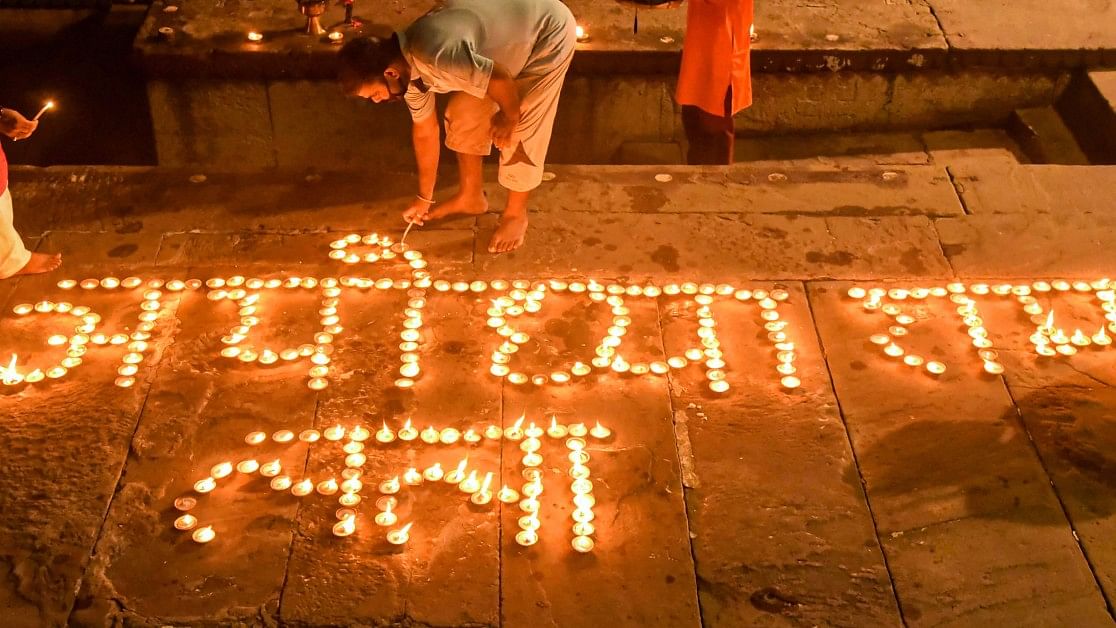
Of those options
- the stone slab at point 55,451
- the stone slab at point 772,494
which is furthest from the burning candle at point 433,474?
the stone slab at point 55,451

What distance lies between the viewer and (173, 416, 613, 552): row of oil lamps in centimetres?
330

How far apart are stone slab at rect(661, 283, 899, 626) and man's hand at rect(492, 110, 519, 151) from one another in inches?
38.7

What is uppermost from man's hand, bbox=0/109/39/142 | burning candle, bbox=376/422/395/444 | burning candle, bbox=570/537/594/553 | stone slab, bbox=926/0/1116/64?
man's hand, bbox=0/109/39/142

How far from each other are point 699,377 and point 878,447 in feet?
2.29

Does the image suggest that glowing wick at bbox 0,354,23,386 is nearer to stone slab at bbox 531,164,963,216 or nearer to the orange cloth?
stone slab at bbox 531,164,963,216

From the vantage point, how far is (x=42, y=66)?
24.9ft

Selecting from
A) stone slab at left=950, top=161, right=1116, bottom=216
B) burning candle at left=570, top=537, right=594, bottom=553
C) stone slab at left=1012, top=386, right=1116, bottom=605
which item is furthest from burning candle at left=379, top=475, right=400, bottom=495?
stone slab at left=950, top=161, right=1116, bottom=216

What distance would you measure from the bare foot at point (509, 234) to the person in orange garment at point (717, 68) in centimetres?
118

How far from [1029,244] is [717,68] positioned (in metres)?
1.65

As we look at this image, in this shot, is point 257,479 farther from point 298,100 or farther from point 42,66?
point 42,66

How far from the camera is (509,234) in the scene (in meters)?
4.70

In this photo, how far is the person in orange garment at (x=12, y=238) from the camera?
4.11 meters

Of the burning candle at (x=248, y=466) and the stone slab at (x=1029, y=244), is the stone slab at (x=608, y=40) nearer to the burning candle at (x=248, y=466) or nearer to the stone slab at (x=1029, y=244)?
the stone slab at (x=1029, y=244)

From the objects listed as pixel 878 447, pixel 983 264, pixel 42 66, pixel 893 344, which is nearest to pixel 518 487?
pixel 878 447
